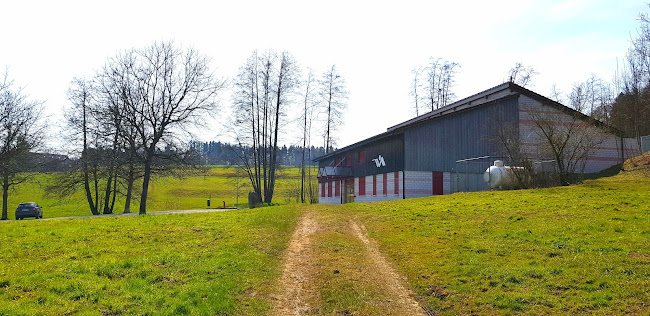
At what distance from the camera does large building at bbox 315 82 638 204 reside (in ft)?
99.5

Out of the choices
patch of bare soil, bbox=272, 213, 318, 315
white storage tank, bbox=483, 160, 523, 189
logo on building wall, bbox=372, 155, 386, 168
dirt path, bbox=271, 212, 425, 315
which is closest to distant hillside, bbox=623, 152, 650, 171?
white storage tank, bbox=483, 160, 523, 189

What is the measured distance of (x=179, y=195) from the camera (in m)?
77.9

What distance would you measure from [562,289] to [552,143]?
19.1 meters

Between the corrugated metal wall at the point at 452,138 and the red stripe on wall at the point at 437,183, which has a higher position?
the corrugated metal wall at the point at 452,138

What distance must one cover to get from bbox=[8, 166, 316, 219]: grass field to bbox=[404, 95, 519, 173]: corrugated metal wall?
1964cm

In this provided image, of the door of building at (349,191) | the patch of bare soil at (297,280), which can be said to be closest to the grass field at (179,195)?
the door of building at (349,191)

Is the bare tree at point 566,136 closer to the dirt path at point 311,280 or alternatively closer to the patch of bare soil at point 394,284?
the dirt path at point 311,280

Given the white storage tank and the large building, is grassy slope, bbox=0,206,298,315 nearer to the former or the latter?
the white storage tank

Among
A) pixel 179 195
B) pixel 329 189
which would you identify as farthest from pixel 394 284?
pixel 179 195

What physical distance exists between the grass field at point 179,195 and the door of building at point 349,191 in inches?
298

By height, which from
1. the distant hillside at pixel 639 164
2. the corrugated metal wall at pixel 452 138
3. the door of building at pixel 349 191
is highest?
the corrugated metal wall at pixel 452 138

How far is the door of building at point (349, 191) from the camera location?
46.7 metres

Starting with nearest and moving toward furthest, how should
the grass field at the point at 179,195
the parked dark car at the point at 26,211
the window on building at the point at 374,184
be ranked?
the parked dark car at the point at 26,211 < the window on building at the point at 374,184 < the grass field at the point at 179,195

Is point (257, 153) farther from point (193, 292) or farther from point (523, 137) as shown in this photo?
point (193, 292)
